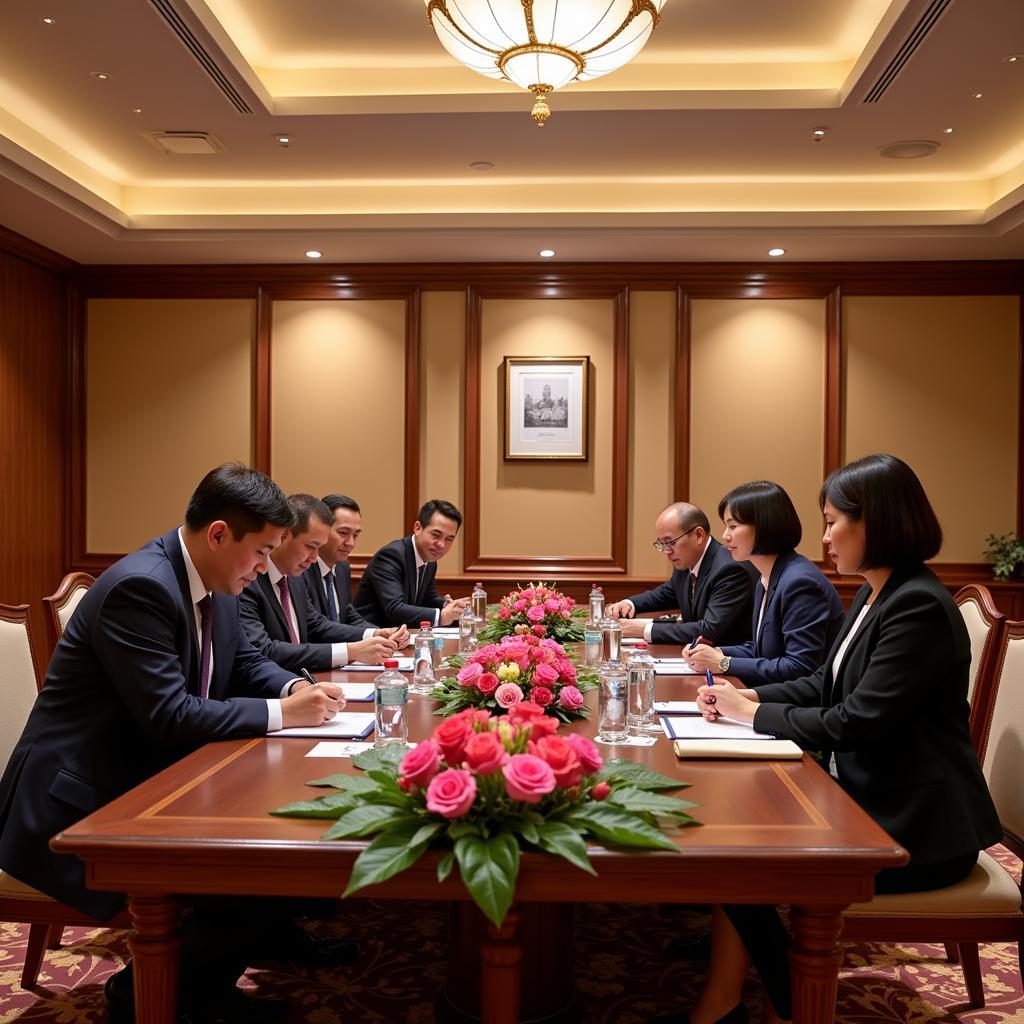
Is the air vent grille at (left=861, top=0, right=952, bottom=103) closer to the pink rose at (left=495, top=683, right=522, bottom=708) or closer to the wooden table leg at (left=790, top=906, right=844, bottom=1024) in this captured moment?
the pink rose at (left=495, top=683, right=522, bottom=708)

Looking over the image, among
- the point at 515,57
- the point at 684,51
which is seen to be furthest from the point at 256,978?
the point at 684,51

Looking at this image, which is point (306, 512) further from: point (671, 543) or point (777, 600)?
point (671, 543)

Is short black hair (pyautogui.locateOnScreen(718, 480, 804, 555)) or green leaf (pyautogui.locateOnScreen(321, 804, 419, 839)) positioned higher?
short black hair (pyautogui.locateOnScreen(718, 480, 804, 555))

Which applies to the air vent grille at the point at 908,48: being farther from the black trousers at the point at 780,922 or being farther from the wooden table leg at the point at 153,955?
the wooden table leg at the point at 153,955

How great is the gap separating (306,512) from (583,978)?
1877mm

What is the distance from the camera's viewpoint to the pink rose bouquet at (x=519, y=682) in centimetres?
241

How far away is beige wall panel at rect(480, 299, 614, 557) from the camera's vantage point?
656cm

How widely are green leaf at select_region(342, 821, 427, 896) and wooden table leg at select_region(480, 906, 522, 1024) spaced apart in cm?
22

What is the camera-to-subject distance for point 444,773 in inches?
57.2

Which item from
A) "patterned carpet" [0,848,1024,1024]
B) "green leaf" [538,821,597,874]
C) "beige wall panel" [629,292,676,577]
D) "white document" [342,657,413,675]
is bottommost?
"patterned carpet" [0,848,1024,1024]

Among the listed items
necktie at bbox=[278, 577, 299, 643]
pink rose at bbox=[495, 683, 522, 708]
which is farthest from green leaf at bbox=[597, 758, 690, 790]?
necktie at bbox=[278, 577, 299, 643]

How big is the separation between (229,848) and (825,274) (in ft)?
19.6

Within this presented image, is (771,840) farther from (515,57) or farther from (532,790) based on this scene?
(515,57)

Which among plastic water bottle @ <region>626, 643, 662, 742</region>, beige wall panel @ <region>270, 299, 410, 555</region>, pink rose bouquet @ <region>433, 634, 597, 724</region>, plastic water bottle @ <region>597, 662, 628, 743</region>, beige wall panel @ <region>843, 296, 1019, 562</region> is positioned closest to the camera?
plastic water bottle @ <region>597, 662, 628, 743</region>
